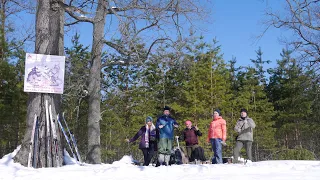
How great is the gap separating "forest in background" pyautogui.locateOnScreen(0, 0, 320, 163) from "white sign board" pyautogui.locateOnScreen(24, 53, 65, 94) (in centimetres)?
361

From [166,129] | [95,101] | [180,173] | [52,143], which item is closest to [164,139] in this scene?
[166,129]

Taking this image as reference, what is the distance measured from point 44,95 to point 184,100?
18970 millimetres

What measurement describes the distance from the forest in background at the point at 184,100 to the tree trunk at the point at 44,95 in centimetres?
360

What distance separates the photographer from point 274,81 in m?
33.9

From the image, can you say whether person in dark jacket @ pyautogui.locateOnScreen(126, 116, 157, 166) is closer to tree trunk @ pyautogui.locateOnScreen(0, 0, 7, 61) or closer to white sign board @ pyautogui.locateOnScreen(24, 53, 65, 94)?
white sign board @ pyautogui.locateOnScreen(24, 53, 65, 94)

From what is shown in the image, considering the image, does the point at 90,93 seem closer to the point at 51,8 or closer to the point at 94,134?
the point at 94,134

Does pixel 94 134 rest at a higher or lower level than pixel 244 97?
lower

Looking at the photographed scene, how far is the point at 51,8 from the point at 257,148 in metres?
21.4

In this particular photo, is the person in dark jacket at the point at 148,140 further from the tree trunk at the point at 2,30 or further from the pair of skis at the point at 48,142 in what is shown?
the tree trunk at the point at 2,30

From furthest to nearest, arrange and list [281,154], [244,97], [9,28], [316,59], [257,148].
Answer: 1. [244,97]
2. [257,148]
3. [9,28]
4. [316,59]
5. [281,154]

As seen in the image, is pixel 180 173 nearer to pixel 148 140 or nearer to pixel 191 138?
pixel 148 140

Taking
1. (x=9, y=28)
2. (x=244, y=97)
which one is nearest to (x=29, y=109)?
(x=9, y=28)

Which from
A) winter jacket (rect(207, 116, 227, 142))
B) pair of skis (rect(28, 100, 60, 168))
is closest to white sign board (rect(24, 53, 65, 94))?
pair of skis (rect(28, 100, 60, 168))

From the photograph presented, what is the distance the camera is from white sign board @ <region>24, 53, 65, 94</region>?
8492mm
